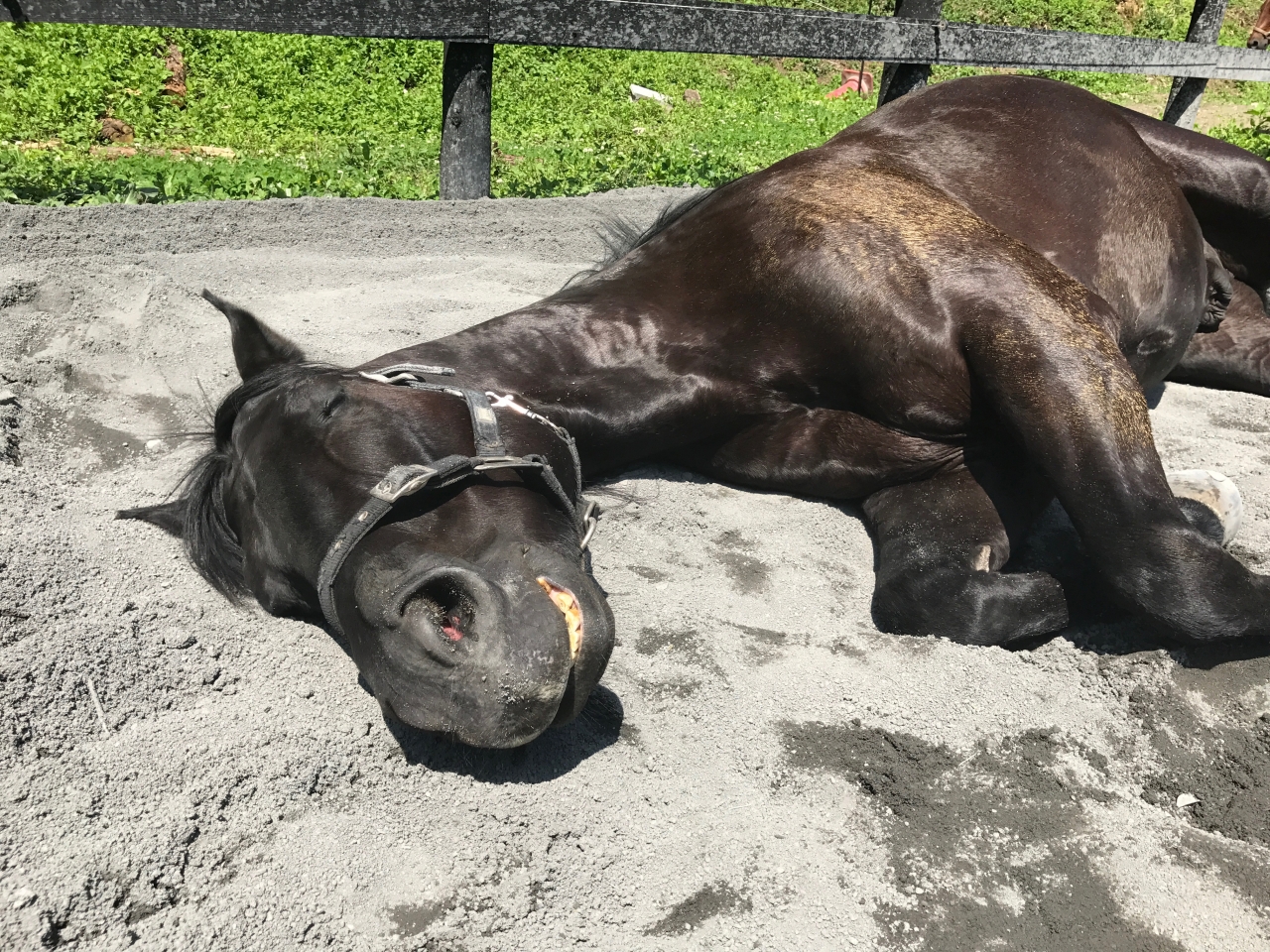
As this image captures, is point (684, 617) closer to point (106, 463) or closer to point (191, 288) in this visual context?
point (106, 463)

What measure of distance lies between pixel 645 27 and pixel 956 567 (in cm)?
392

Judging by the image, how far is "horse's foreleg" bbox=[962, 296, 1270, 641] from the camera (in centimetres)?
265

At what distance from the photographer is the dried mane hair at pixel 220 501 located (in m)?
2.63

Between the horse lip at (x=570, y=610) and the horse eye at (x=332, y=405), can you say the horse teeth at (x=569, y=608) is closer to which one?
the horse lip at (x=570, y=610)

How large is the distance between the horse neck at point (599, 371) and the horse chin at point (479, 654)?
101 centimetres

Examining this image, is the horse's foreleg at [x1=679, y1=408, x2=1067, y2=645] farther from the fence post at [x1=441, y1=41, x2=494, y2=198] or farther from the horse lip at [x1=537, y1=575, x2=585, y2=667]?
the fence post at [x1=441, y1=41, x2=494, y2=198]

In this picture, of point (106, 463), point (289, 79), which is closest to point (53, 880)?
point (106, 463)

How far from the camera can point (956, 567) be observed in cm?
299

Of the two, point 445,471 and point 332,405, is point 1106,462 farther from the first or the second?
point 332,405

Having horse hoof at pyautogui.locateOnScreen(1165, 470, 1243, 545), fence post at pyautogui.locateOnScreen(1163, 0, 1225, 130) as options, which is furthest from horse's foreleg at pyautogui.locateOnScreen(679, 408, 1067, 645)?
fence post at pyautogui.locateOnScreen(1163, 0, 1225, 130)

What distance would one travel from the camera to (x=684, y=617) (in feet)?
9.40

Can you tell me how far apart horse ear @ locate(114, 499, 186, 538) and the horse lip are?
50.8 inches

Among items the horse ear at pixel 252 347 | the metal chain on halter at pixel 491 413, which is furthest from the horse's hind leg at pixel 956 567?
the horse ear at pixel 252 347

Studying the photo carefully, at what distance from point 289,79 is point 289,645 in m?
8.89
